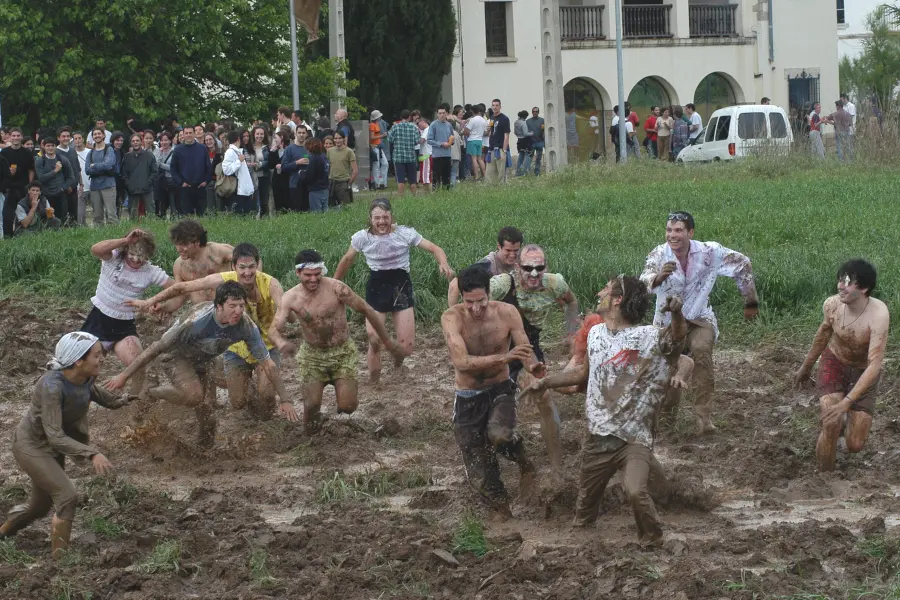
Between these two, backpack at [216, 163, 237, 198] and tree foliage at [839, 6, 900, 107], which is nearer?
backpack at [216, 163, 237, 198]

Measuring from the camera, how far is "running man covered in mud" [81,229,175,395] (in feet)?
35.3

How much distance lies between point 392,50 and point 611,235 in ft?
71.5

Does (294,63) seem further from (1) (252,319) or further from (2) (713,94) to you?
(2) (713,94)

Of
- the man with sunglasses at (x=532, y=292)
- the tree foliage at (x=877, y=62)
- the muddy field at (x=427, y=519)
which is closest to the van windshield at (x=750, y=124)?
the tree foliage at (x=877, y=62)

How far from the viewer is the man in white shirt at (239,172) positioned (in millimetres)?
20969

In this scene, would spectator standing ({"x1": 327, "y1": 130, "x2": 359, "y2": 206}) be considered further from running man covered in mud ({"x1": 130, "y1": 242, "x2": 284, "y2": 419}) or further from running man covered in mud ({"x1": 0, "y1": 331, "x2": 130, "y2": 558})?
running man covered in mud ({"x1": 0, "y1": 331, "x2": 130, "y2": 558})

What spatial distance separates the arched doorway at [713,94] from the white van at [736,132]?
1304 cm

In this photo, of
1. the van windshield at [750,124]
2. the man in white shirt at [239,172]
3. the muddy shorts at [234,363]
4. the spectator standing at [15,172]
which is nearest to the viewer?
the muddy shorts at [234,363]

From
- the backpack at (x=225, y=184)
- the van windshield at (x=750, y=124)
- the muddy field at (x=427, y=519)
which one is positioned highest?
the van windshield at (x=750, y=124)

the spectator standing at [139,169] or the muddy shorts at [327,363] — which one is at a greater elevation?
the spectator standing at [139,169]

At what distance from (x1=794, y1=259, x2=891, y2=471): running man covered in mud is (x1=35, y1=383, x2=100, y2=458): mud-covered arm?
455 centimetres

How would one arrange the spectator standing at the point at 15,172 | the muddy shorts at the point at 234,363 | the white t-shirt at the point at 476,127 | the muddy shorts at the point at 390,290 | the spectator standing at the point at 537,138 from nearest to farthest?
the muddy shorts at the point at 234,363 < the muddy shorts at the point at 390,290 < the spectator standing at the point at 15,172 < the white t-shirt at the point at 476,127 < the spectator standing at the point at 537,138

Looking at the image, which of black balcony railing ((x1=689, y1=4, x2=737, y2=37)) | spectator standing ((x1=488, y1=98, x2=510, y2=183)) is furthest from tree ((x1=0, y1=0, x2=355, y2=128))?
black balcony railing ((x1=689, y1=4, x2=737, y2=37))

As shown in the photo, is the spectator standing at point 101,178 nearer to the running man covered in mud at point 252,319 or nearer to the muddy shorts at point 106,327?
the muddy shorts at point 106,327
